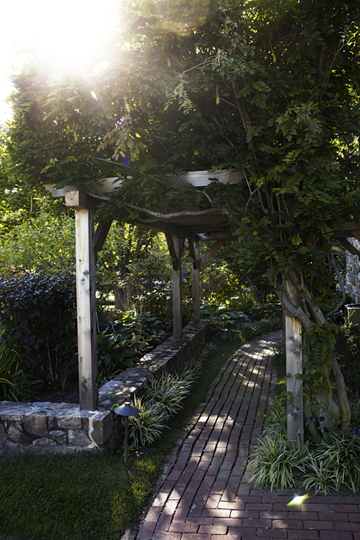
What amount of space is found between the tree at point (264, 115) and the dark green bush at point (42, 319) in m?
1.50

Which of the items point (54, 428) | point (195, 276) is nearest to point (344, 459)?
point (54, 428)

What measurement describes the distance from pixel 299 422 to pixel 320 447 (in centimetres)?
24

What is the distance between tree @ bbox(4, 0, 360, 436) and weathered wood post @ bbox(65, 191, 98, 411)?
339mm

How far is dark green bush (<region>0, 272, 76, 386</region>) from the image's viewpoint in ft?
13.9

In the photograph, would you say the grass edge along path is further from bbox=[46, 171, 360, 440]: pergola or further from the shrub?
the shrub

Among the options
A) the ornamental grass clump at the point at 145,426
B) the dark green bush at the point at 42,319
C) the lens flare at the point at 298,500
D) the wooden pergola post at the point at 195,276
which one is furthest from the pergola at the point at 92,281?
the wooden pergola post at the point at 195,276

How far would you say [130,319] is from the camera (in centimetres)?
631

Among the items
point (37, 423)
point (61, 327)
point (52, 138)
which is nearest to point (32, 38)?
point (52, 138)

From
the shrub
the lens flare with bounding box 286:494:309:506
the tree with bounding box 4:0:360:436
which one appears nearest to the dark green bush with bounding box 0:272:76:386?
the shrub

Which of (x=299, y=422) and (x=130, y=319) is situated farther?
(x=130, y=319)

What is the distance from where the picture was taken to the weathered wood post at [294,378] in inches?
128

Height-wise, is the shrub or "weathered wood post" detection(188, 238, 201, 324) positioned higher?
"weathered wood post" detection(188, 238, 201, 324)

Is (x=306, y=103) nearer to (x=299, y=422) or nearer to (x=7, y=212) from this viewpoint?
(x=299, y=422)

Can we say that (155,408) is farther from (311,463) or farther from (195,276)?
(195,276)
